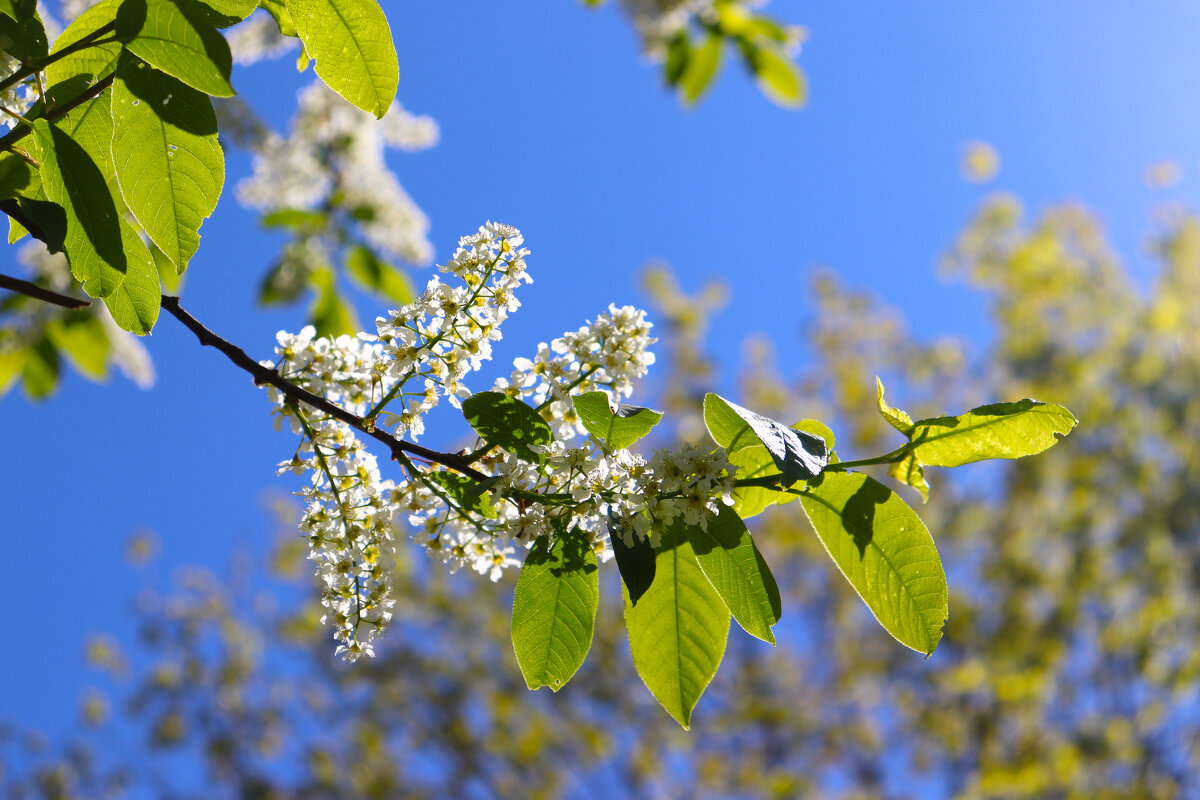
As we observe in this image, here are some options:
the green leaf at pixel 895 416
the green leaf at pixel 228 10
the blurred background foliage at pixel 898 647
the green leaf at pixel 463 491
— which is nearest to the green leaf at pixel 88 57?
the green leaf at pixel 228 10

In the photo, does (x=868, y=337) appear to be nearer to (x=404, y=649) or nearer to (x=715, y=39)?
(x=404, y=649)

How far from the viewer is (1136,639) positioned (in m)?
7.76

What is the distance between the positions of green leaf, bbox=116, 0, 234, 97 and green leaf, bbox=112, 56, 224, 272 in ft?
0.14

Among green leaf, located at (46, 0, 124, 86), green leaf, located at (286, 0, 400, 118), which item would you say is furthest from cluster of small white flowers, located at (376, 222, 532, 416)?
green leaf, located at (46, 0, 124, 86)

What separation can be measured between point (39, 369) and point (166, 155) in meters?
1.74

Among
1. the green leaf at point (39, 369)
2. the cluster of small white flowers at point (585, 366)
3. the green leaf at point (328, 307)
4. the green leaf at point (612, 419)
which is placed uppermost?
the green leaf at point (328, 307)

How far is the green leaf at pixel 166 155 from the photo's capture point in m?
0.89

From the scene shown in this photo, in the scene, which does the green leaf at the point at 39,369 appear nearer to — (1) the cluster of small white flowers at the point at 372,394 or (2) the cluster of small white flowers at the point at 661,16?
(1) the cluster of small white flowers at the point at 372,394

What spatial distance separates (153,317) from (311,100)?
2.71m

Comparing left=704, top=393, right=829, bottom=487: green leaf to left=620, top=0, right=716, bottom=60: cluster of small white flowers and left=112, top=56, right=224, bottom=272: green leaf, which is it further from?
left=620, top=0, right=716, bottom=60: cluster of small white flowers

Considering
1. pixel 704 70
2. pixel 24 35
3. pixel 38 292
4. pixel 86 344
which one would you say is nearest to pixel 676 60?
pixel 704 70

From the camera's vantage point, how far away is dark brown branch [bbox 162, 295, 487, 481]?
936 millimetres

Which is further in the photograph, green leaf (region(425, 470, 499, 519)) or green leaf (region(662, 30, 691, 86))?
green leaf (region(662, 30, 691, 86))

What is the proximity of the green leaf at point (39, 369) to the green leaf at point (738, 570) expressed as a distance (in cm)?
204
